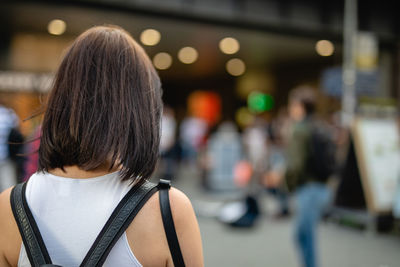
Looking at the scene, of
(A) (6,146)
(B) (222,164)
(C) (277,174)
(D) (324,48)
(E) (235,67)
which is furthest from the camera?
(E) (235,67)

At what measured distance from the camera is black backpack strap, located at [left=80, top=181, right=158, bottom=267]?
119 cm

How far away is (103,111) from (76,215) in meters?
0.33

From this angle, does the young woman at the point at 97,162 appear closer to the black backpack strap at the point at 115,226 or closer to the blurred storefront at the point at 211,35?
the black backpack strap at the point at 115,226

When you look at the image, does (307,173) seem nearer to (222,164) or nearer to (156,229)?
(156,229)

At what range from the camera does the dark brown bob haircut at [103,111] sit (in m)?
1.29

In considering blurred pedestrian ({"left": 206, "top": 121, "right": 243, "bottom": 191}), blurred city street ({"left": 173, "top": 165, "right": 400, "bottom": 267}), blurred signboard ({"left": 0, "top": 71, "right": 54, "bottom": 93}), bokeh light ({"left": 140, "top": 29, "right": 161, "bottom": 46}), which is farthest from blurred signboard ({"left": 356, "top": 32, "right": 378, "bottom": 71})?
blurred signboard ({"left": 0, "top": 71, "right": 54, "bottom": 93})

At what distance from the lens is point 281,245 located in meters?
6.42

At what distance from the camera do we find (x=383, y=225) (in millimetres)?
7316

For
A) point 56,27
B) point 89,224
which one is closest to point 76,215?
point 89,224

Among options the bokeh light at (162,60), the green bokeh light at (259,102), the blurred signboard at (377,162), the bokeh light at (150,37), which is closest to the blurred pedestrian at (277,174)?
the blurred signboard at (377,162)

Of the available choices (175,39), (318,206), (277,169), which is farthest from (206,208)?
(175,39)

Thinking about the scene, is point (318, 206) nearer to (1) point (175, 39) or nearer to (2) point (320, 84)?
(1) point (175, 39)

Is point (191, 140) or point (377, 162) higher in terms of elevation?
point (377, 162)

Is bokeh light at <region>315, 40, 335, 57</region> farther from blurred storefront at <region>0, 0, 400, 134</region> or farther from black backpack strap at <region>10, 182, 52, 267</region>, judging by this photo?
black backpack strap at <region>10, 182, 52, 267</region>
